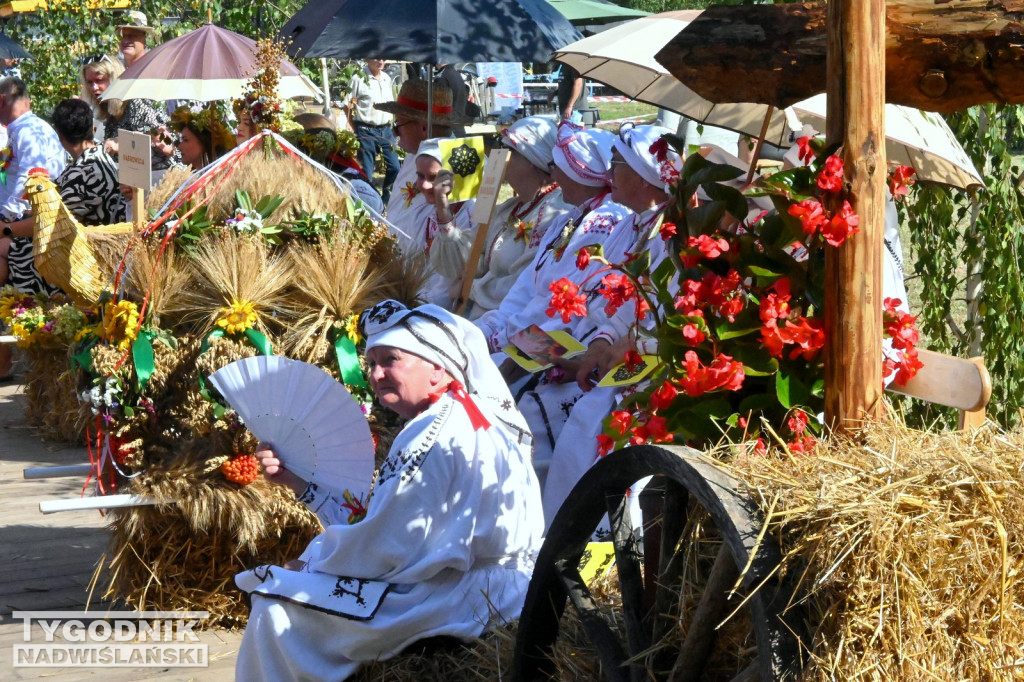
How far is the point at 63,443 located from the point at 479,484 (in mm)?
4420

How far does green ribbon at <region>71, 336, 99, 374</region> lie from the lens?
4061 millimetres

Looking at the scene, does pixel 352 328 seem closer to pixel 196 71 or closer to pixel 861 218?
pixel 861 218

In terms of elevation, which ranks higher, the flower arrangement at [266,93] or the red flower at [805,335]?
the flower arrangement at [266,93]

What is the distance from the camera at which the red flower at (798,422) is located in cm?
218

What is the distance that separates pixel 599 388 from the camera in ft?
14.7

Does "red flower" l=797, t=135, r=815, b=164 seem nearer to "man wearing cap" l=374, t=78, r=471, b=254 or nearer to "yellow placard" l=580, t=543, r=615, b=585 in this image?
"yellow placard" l=580, t=543, r=615, b=585

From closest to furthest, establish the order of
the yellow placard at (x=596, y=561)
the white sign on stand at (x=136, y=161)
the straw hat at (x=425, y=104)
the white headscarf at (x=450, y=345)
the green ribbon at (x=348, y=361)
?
the yellow placard at (x=596, y=561) < the white headscarf at (x=450, y=345) < the green ribbon at (x=348, y=361) < the white sign on stand at (x=136, y=161) < the straw hat at (x=425, y=104)

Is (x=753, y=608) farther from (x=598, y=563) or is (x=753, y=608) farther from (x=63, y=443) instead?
(x=63, y=443)

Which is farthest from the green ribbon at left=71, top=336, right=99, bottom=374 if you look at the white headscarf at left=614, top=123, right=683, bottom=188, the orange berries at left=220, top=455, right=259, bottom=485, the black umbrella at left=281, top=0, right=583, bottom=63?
the black umbrella at left=281, top=0, right=583, bottom=63

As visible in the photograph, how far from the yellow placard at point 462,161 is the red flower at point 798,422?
14.1ft

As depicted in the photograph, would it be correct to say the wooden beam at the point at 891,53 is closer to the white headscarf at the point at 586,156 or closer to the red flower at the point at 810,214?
the red flower at the point at 810,214

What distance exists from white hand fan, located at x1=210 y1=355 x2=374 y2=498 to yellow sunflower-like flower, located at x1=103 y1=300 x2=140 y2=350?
0.54 metres

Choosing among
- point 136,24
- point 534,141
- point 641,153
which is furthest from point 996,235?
point 136,24

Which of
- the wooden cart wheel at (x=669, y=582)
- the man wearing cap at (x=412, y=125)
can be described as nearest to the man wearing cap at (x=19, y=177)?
the man wearing cap at (x=412, y=125)
